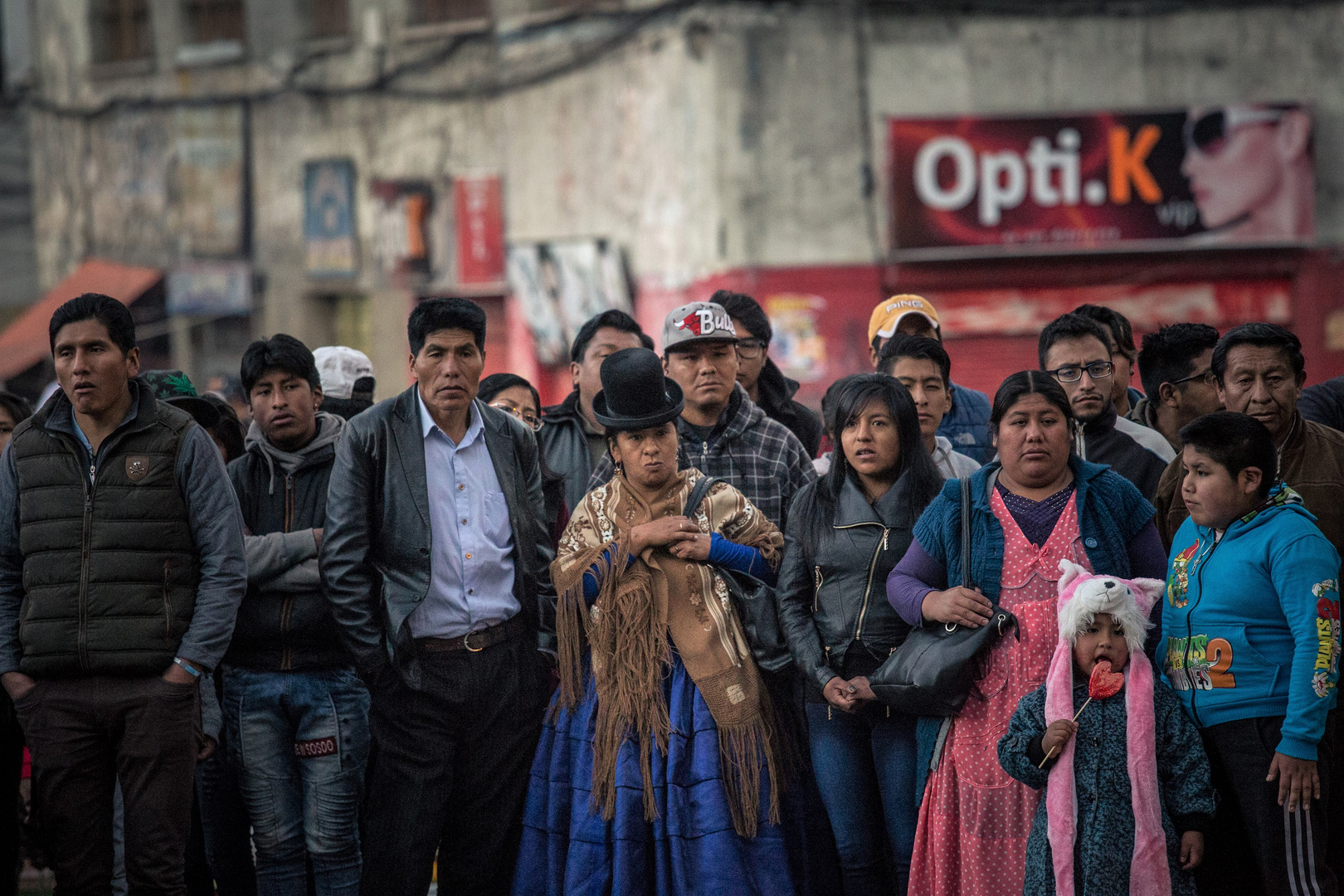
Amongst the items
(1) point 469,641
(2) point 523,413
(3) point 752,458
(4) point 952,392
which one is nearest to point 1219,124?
(4) point 952,392

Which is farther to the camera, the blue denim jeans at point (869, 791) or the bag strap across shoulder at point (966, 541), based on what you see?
the blue denim jeans at point (869, 791)

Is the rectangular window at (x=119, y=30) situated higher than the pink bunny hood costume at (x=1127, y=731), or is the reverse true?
the rectangular window at (x=119, y=30)

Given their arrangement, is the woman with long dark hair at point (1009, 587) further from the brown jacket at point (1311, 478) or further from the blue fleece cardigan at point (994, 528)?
the brown jacket at point (1311, 478)

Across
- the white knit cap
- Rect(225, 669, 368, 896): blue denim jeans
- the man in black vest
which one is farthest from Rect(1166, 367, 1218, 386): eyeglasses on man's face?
the man in black vest

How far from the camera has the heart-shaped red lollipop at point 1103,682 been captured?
148 inches

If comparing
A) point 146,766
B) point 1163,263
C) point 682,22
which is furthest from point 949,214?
point 146,766

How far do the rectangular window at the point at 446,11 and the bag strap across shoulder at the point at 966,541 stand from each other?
12330 millimetres

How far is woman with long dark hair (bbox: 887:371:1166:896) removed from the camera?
393cm

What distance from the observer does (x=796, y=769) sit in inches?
171

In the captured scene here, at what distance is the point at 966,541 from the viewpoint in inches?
159

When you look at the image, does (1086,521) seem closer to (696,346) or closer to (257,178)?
(696,346)

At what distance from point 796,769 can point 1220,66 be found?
1073 centimetres

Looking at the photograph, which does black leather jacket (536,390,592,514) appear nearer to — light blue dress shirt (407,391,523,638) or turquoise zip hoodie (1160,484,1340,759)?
light blue dress shirt (407,391,523,638)

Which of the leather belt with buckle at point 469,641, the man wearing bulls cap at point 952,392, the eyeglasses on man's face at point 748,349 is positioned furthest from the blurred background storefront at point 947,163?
the leather belt with buckle at point 469,641
